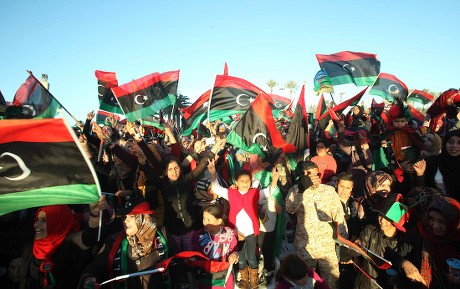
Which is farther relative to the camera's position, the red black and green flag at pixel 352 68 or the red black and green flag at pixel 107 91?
the red black and green flag at pixel 352 68

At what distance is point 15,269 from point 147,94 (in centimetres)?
440

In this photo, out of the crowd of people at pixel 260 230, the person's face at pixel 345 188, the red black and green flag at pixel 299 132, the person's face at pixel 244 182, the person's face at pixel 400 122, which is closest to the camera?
the crowd of people at pixel 260 230

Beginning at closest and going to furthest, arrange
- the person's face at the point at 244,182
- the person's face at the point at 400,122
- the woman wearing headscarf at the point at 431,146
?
the person's face at the point at 244,182 → the woman wearing headscarf at the point at 431,146 → the person's face at the point at 400,122

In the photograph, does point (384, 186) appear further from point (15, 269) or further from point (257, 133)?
point (15, 269)

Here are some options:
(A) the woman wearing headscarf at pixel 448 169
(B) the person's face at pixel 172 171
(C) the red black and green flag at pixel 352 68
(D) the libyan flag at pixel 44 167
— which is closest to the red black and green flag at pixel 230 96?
(B) the person's face at pixel 172 171

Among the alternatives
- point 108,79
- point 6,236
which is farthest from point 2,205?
point 108,79

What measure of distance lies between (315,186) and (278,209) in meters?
0.82

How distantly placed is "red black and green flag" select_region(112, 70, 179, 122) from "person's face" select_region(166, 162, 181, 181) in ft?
8.50

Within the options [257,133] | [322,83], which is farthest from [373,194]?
[322,83]

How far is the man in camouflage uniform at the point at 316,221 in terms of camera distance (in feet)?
10.7

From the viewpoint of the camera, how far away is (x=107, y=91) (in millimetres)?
7566

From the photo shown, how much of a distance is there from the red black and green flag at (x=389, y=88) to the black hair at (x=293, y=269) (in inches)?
286

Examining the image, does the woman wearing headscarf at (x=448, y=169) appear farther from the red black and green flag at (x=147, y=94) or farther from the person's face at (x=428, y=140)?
the red black and green flag at (x=147, y=94)

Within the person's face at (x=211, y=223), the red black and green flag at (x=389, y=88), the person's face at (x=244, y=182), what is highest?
the person's face at (x=244, y=182)
